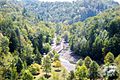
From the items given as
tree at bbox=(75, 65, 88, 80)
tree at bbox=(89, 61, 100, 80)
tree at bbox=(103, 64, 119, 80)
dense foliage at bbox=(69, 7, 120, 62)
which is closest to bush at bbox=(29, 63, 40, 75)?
tree at bbox=(75, 65, 88, 80)

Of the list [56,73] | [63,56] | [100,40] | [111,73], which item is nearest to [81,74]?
[111,73]

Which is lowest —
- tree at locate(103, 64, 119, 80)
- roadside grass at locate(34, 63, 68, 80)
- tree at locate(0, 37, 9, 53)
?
tree at locate(103, 64, 119, 80)

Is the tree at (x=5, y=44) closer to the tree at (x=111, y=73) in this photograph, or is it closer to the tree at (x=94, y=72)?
the tree at (x=94, y=72)

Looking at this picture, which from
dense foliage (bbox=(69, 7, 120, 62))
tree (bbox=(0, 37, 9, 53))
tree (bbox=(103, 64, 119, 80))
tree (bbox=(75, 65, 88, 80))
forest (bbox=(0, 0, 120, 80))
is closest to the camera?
tree (bbox=(103, 64, 119, 80))

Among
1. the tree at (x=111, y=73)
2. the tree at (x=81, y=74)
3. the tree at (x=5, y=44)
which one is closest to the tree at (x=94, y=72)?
the tree at (x=111, y=73)

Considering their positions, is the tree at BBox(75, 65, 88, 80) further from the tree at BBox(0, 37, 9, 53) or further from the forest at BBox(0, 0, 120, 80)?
the tree at BBox(0, 37, 9, 53)

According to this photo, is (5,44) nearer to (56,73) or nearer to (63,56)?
(56,73)

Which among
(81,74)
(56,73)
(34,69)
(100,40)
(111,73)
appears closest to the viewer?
(111,73)

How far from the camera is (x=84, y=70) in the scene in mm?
108250

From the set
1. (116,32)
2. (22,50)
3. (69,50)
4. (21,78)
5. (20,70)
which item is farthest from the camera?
(69,50)

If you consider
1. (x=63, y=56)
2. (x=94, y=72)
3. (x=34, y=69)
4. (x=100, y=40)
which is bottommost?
(x=94, y=72)

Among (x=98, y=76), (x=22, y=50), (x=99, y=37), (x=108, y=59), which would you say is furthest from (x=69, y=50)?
(x=98, y=76)

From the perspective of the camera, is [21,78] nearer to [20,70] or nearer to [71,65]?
[20,70]

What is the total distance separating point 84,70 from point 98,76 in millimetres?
8549
